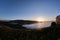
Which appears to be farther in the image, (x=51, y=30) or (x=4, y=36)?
(x=4, y=36)

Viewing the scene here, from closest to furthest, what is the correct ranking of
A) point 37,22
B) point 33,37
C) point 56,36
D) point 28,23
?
point 56,36
point 33,37
point 37,22
point 28,23

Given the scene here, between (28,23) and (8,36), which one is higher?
(28,23)

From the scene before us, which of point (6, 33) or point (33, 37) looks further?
point (6, 33)

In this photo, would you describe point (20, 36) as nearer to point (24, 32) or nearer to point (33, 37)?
point (24, 32)

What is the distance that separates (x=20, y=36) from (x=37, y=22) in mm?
846

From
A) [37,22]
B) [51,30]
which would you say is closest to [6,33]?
[37,22]

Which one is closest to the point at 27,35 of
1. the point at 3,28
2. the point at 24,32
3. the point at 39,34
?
the point at 24,32

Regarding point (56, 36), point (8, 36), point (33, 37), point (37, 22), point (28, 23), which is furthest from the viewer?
point (28, 23)

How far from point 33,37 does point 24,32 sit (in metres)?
0.37

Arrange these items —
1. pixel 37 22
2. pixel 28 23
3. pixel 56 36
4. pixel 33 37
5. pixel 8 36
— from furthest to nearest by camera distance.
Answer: pixel 28 23
pixel 37 22
pixel 8 36
pixel 33 37
pixel 56 36

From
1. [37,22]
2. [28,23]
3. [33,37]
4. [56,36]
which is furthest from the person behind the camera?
[28,23]

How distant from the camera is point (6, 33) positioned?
4.44 meters

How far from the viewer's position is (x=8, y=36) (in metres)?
4.38

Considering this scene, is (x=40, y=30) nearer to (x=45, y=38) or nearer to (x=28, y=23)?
(x=45, y=38)
